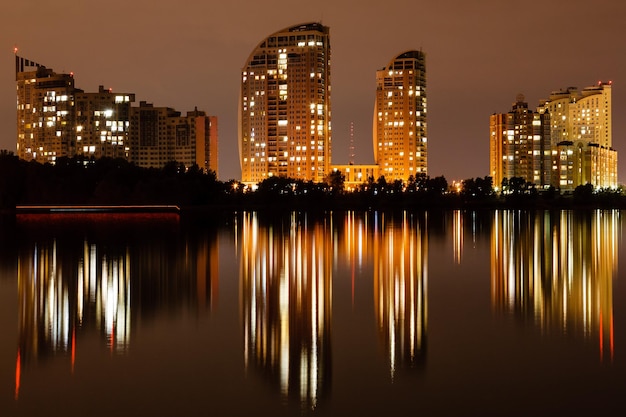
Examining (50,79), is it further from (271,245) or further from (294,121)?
(271,245)

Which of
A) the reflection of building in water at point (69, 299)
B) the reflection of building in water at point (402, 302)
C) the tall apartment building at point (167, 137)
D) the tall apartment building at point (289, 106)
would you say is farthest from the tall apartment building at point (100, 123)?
the reflection of building in water at point (69, 299)

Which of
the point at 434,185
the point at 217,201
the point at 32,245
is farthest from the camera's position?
the point at 434,185

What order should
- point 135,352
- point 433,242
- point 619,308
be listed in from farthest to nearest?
point 433,242
point 619,308
point 135,352

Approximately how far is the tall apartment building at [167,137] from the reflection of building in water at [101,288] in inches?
4012

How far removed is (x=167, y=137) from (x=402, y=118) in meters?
41.3

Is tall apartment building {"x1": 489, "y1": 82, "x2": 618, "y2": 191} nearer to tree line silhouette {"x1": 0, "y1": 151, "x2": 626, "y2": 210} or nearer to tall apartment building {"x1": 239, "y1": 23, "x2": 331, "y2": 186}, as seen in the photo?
tree line silhouette {"x1": 0, "y1": 151, "x2": 626, "y2": 210}

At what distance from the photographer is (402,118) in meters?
136

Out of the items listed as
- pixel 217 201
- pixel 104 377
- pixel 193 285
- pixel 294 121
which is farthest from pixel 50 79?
pixel 104 377

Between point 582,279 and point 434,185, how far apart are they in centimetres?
9163

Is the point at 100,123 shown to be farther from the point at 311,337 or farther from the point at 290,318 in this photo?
the point at 311,337

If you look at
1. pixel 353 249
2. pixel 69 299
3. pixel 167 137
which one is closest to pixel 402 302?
pixel 69 299

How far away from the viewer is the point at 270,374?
10188mm

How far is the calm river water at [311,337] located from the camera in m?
9.22

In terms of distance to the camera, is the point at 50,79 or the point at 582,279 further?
the point at 50,79
